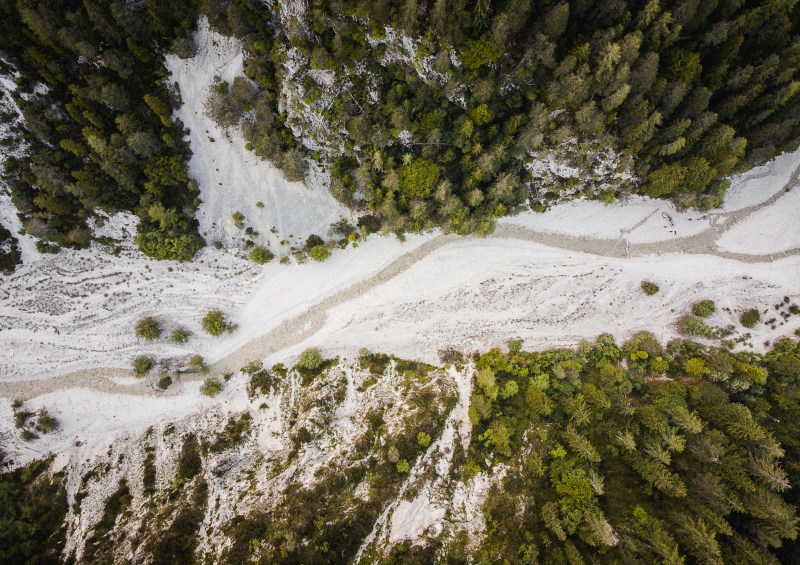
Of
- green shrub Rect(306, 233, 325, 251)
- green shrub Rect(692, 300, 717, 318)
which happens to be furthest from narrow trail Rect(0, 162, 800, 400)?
green shrub Rect(306, 233, 325, 251)

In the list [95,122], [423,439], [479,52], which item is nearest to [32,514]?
[95,122]

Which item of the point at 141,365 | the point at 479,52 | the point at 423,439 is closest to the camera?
the point at 479,52

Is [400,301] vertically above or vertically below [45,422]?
below

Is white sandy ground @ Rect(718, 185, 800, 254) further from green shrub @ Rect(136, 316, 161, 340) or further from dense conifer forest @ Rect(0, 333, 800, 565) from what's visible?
green shrub @ Rect(136, 316, 161, 340)

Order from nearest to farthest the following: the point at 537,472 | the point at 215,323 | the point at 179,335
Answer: the point at 537,472, the point at 179,335, the point at 215,323

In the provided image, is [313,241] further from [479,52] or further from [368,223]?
[479,52]

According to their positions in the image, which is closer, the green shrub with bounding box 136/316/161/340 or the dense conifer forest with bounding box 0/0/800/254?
the dense conifer forest with bounding box 0/0/800/254

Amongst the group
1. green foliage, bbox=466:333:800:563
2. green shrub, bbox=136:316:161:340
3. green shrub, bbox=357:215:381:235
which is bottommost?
green foliage, bbox=466:333:800:563
